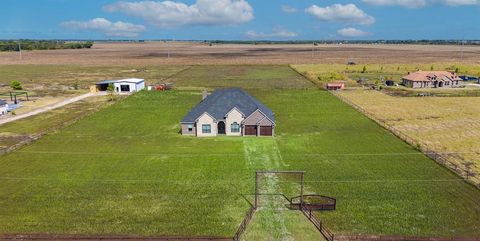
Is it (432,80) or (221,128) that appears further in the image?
(432,80)

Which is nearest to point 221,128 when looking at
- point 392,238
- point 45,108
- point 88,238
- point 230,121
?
point 230,121

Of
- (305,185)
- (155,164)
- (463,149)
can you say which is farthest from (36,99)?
(463,149)

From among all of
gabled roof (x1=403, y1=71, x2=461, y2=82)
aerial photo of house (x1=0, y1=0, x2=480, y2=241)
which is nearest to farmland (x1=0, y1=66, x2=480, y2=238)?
aerial photo of house (x1=0, y1=0, x2=480, y2=241)

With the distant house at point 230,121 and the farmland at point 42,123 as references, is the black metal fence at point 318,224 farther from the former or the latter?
the farmland at point 42,123

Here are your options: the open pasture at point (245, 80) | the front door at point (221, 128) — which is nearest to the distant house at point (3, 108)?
the front door at point (221, 128)

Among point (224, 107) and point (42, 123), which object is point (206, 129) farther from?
point (42, 123)

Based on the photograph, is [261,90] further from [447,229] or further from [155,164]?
[447,229]
